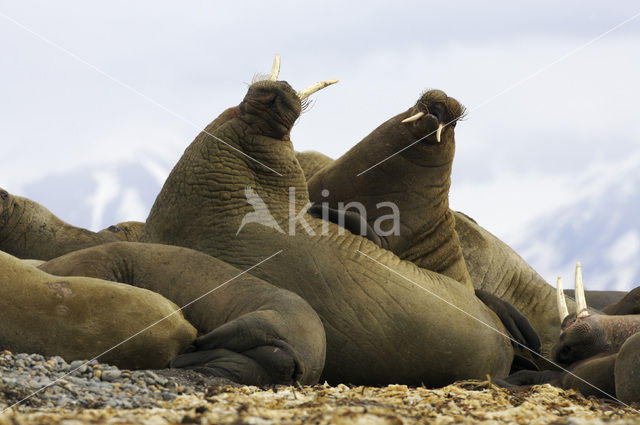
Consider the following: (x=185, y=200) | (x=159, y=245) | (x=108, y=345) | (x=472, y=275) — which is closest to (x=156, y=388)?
(x=108, y=345)

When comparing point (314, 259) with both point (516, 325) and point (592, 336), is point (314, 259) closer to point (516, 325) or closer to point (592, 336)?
point (592, 336)

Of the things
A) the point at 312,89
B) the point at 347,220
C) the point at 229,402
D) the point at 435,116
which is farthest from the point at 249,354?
the point at 435,116

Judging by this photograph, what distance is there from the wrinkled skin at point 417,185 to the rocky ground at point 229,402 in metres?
2.46

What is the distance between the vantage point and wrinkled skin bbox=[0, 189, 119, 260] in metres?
10.7

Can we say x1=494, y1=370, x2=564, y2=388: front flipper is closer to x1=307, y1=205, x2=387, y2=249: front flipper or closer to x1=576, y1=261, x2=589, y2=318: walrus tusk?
x1=576, y1=261, x2=589, y2=318: walrus tusk

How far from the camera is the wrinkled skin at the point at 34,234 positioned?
10664 millimetres

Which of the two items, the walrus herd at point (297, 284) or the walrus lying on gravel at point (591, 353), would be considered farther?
the walrus lying on gravel at point (591, 353)

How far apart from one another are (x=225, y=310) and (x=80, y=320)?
3.51 feet

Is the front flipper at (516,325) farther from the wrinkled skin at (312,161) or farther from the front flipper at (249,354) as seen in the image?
the front flipper at (249,354)

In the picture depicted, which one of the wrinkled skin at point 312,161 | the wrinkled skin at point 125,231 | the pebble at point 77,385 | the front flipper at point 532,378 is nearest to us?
the pebble at point 77,385

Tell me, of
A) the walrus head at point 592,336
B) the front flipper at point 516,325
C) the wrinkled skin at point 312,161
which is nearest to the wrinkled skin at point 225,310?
the walrus head at point 592,336

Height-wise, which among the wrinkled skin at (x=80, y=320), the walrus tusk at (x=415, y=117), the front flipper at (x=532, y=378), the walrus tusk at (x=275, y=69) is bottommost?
the front flipper at (x=532, y=378)

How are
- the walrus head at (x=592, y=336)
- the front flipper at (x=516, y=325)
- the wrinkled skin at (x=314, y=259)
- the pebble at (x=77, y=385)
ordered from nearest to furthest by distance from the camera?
1. the pebble at (x=77, y=385)
2. the walrus head at (x=592, y=336)
3. the wrinkled skin at (x=314, y=259)
4. the front flipper at (x=516, y=325)

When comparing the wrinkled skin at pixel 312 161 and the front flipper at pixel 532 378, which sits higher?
the wrinkled skin at pixel 312 161
